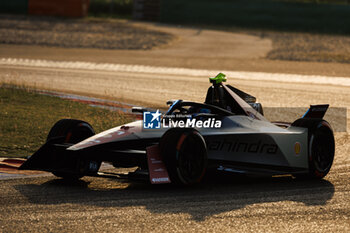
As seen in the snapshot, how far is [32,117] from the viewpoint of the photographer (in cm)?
1377

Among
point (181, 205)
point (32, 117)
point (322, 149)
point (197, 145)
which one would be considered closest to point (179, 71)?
point (32, 117)

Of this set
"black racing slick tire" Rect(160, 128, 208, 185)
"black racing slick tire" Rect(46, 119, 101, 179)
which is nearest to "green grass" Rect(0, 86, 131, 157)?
"black racing slick tire" Rect(46, 119, 101, 179)

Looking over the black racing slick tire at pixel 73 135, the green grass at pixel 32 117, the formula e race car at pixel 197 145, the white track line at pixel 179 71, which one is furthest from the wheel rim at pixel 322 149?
the white track line at pixel 179 71

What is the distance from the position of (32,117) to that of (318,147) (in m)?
6.58

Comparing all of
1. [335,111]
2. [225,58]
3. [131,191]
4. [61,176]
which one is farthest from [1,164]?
[225,58]

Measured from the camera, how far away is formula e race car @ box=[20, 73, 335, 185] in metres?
8.12

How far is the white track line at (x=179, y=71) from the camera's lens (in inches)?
875

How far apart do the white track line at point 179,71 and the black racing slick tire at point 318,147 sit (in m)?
12.1

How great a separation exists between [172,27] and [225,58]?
37.1ft

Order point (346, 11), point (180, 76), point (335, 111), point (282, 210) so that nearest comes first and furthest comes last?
1. point (282, 210)
2. point (335, 111)
3. point (180, 76)
4. point (346, 11)

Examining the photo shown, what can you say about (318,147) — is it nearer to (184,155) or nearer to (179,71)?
(184,155)

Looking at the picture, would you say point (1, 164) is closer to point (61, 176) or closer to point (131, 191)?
point (61, 176)

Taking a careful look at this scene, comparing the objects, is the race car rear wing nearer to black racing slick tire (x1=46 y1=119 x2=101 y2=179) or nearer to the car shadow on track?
the car shadow on track

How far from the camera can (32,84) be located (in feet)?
65.2
